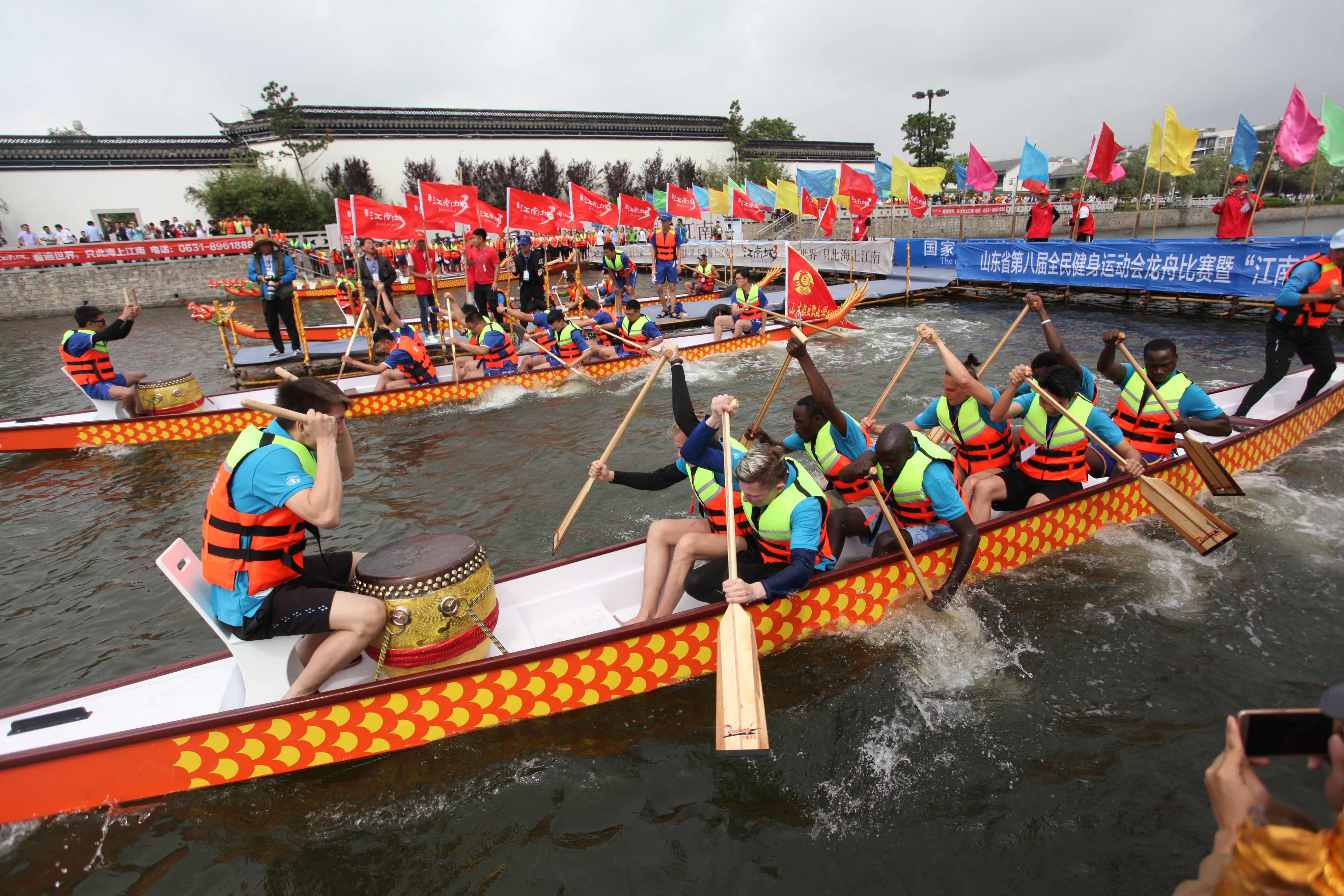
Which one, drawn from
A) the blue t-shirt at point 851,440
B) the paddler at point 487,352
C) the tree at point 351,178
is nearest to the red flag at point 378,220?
the paddler at point 487,352

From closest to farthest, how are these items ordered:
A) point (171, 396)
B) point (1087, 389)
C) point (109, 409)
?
1. point (1087, 389)
2. point (109, 409)
3. point (171, 396)

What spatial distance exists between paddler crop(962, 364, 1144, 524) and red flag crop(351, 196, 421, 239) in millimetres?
11670

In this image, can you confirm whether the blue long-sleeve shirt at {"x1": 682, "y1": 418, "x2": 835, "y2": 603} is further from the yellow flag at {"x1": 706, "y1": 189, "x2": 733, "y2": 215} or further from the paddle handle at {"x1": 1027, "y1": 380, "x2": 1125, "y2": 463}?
the yellow flag at {"x1": 706, "y1": 189, "x2": 733, "y2": 215}

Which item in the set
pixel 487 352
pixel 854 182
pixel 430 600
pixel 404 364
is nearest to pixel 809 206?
pixel 854 182

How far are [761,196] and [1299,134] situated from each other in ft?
45.0

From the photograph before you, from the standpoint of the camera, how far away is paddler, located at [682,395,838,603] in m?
3.74

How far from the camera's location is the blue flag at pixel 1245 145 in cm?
1312

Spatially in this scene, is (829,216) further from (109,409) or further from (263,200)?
(263,200)

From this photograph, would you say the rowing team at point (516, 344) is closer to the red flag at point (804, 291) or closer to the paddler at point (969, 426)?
the red flag at point (804, 291)

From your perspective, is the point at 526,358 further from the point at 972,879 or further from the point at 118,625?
the point at 972,879

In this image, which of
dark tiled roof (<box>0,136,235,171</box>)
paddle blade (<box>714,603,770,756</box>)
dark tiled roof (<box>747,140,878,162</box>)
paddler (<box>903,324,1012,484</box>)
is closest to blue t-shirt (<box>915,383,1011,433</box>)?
paddler (<box>903,324,1012,484</box>)

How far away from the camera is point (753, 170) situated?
48.8 m

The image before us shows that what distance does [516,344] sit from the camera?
493 inches

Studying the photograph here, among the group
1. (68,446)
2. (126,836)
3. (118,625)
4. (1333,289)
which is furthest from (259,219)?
(1333,289)
